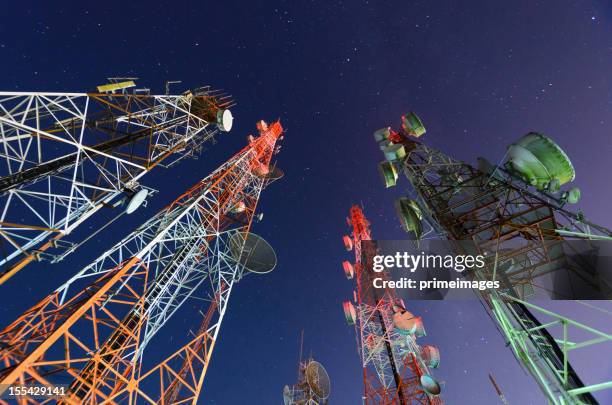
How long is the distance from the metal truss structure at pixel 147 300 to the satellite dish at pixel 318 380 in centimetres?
1093

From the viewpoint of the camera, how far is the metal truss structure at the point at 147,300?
821cm

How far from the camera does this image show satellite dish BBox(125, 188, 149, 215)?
10.1 m

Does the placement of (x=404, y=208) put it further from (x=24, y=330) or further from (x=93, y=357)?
(x=24, y=330)

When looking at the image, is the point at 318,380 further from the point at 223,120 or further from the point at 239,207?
the point at 223,120

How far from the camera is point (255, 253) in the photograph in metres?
17.1

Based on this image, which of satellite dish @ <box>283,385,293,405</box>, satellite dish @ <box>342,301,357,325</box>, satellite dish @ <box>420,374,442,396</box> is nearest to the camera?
satellite dish @ <box>420,374,442,396</box>

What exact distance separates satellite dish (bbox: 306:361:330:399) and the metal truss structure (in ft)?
35.8

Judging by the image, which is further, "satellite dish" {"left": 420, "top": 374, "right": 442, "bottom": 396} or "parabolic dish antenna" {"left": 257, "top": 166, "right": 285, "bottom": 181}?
"parabolic dish antenna" {"left": 257, "top": 166, "right": 285, "bottom": 181}

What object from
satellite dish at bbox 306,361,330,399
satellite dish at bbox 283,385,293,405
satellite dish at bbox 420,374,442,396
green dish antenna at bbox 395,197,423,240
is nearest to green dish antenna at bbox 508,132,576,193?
green dish antenna at bbox 395,197,423,240

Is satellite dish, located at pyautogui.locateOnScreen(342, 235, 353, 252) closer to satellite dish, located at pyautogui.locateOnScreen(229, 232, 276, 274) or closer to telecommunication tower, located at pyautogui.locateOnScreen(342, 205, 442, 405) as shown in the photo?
telecommunication tower, located at pyautogui.locateOnScreen(342, 205, 442, 405)

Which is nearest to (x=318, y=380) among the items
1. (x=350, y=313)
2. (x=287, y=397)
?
(x=287, y=397)

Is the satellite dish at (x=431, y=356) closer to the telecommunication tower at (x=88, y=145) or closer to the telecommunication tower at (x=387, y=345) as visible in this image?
the telecommunication tower at (x=387, y=345)

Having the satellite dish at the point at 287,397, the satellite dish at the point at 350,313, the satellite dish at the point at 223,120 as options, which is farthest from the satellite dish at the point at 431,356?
the satellite dish at the point at 223,120

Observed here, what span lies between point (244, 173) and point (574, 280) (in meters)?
14.6
